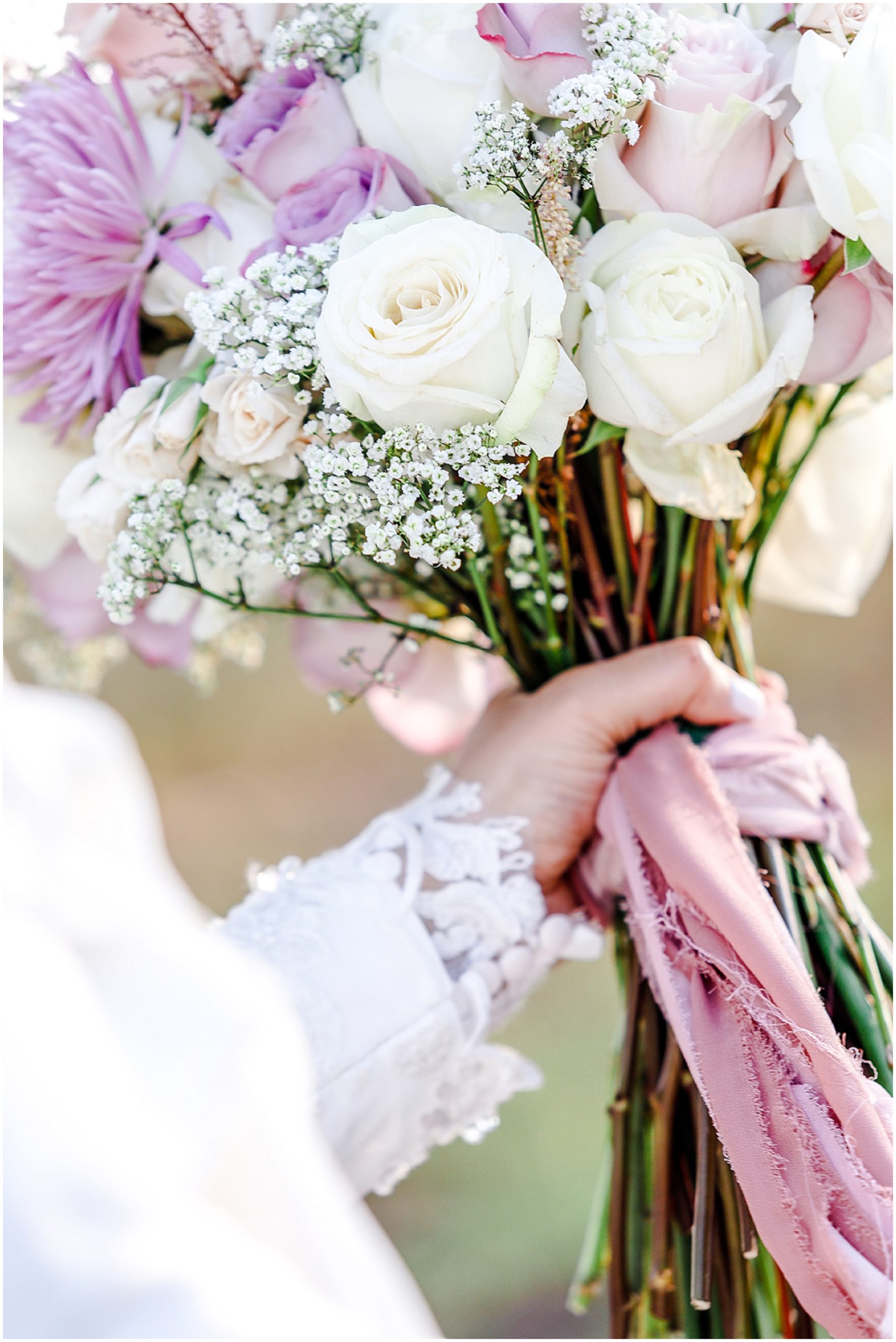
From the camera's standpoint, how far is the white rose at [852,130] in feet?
1.55

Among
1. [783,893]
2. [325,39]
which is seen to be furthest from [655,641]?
[325,39]

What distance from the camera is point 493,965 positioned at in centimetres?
70

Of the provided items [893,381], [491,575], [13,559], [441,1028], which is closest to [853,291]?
[893,381]

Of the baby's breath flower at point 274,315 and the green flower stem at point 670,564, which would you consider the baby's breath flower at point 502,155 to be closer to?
the baby's breath flower at point 274,315

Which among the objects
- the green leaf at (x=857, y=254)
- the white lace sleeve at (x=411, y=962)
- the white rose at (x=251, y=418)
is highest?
the green leaf at (x=857, y=254)

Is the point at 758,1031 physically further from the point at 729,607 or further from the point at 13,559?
the point at 13,559

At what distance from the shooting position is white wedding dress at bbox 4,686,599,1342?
1.12ft

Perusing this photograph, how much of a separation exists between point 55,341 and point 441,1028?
1.78 ft

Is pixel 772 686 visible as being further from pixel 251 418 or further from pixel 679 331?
pixel 251 418

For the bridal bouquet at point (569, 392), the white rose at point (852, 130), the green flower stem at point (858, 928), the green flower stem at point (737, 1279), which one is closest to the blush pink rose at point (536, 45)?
the bridal bouquet at point (569, 392)

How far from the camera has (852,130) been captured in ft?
1.59

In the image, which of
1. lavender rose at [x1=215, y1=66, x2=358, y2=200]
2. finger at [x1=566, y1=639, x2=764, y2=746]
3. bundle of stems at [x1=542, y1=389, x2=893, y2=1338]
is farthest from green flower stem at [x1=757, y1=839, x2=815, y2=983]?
lavender rose at [x1=215, y1=66, x2=358, y2=200]

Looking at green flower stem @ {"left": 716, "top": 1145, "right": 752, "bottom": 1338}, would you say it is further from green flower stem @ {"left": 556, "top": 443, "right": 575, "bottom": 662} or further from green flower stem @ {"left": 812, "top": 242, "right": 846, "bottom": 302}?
green flower stem @ {"left": 812, "top": 242, "right": 846, "bottom": 302}

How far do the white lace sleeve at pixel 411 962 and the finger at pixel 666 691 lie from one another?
0.11 metres
